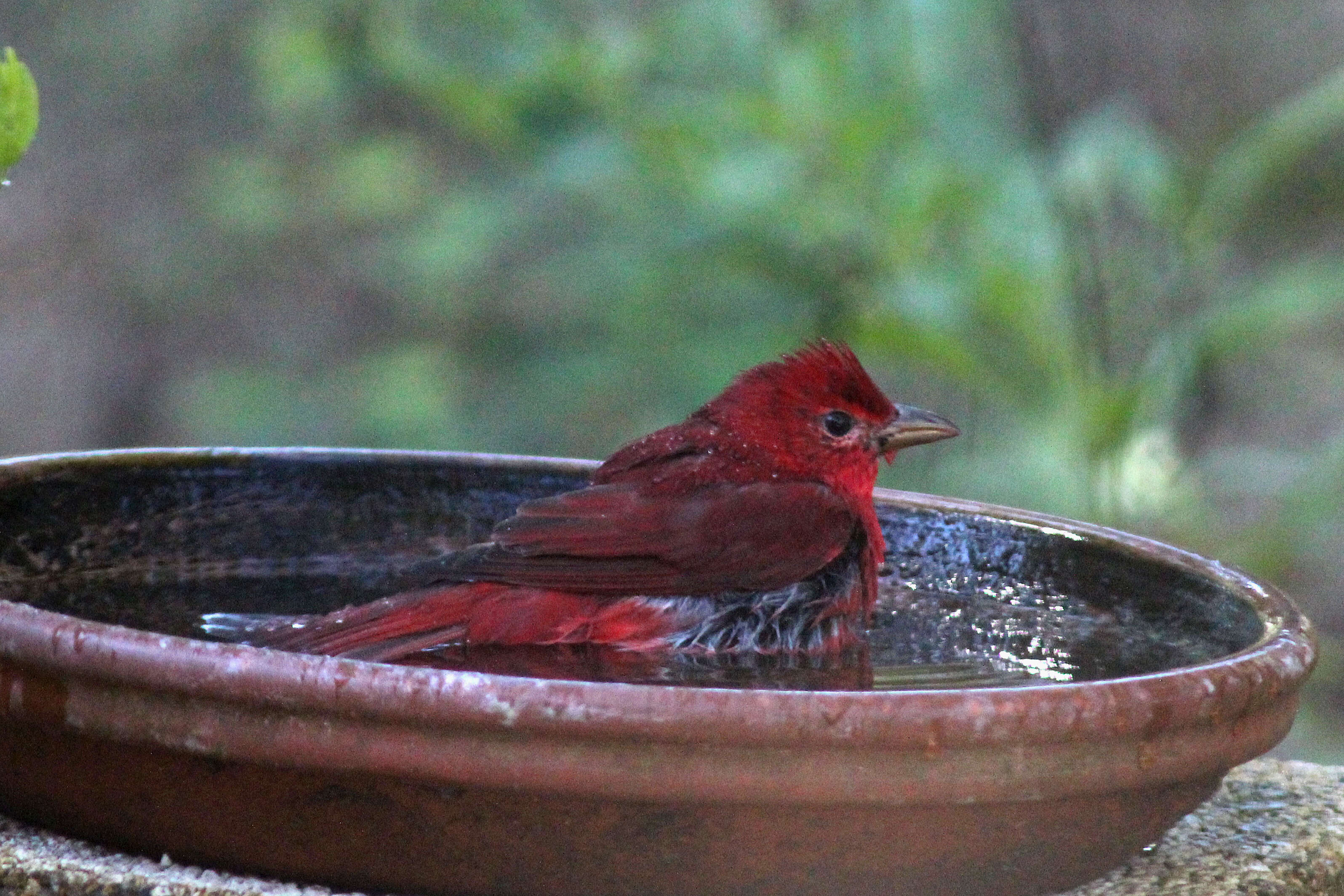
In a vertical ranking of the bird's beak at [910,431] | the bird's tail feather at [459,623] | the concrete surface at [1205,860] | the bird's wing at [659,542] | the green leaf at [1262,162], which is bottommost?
the concrete surface at [1205,860]

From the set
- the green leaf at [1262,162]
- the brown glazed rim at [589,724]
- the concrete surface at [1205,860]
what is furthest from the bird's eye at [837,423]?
the green leaf at [1262,162]

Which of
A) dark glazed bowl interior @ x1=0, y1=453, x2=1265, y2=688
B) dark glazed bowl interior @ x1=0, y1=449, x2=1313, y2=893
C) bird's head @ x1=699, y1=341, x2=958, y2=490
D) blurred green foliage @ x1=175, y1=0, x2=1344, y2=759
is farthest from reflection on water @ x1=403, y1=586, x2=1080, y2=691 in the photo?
blurred green foliage @ x1=175, y1=0, x2=1344, y2=759

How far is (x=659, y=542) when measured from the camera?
298cm

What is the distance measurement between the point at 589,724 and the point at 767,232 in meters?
3.63

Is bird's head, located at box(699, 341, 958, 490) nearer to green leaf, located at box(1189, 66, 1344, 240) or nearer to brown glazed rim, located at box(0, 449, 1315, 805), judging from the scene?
brown glazed rim, located at box(0, 449, 1315, 805)

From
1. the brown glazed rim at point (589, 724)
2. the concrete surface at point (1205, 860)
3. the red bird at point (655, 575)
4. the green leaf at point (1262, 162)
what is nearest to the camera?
the brown glazed rim at point (589, 724)

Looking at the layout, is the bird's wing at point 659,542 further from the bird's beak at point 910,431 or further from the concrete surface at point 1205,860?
the concrete surface at point 1205,860

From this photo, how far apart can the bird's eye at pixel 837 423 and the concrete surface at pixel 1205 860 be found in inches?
37.1

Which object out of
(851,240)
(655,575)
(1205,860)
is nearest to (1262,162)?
(851,240)

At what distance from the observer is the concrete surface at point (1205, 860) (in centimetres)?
215

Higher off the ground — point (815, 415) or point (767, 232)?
point (767, 232)

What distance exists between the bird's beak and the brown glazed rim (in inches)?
53.9

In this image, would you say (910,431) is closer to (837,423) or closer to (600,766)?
(837,423)

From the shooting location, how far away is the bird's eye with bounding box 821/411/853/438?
11.2 feet
